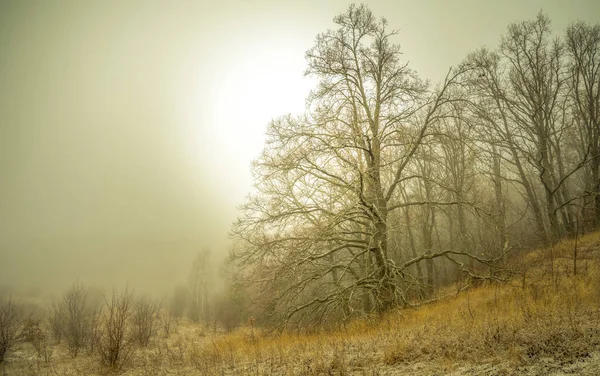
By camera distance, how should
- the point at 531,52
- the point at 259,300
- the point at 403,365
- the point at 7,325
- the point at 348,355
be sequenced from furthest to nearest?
the point at 531,52 < the point at 7,325 < the point at 259,300 < the point at 348,355 < the point at 403,365

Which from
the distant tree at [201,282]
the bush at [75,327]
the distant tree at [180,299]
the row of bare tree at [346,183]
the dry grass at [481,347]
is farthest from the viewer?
the distant tree at [180,299]

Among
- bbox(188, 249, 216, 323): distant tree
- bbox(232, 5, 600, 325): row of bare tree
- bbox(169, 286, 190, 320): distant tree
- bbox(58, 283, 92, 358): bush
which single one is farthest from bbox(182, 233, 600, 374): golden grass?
bbox(169, 286, 190, 320): distant tree

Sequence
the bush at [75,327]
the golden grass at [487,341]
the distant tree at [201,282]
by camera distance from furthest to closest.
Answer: the distant tree at [201,282] → the bush at [75,327] → the golden grass at [487,341]

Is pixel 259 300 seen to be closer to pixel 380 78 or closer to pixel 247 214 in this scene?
pixel 247 214

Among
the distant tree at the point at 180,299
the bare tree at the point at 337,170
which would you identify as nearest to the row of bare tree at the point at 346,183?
the bare tree at the point at 337,170

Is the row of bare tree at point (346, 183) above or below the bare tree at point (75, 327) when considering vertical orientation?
above

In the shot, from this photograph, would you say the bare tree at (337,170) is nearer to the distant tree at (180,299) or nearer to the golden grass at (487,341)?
the golden grass at (487,341)

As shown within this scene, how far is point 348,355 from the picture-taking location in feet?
15.0

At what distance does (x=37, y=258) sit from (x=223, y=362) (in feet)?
300

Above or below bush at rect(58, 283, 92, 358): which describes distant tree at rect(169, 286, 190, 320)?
below

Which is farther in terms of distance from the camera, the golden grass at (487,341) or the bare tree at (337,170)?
the bare tree at (337,170)

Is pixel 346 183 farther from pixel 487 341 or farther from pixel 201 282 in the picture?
pixel 201 282

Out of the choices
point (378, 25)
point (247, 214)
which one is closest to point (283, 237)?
point (247, 214)

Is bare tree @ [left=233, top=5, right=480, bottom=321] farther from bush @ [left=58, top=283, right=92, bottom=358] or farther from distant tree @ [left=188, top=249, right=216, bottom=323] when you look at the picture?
distant tree @ [left=188, top=249, right=216, bottom=323]
